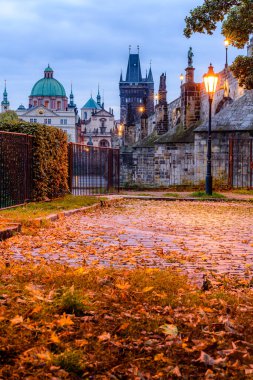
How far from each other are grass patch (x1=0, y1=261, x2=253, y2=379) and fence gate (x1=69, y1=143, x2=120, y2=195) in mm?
13911

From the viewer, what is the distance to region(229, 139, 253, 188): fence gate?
24359 millimetres

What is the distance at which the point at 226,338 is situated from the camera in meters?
3.46

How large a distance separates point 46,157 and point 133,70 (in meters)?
135

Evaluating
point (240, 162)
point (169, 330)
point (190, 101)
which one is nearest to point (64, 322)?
point (169, 330)

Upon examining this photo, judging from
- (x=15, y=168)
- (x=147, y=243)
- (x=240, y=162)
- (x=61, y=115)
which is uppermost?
(x=61, y=115)

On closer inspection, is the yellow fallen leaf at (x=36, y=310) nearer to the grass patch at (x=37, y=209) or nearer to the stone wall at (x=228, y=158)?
the grass patch at (x=37, y=209)

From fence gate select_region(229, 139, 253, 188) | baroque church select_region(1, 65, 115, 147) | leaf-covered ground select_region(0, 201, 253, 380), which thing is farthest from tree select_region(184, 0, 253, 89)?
baroque church select_region(1, 65, 115, 147)

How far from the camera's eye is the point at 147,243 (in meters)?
7.79

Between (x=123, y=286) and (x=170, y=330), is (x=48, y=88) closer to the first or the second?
(x=123, y=286)

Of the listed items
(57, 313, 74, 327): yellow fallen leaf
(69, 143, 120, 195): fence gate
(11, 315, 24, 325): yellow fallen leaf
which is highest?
(69, 143, 120, 195): fence gate

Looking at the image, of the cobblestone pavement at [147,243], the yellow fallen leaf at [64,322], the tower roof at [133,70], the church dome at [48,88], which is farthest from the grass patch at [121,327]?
the church dome at [48,88]

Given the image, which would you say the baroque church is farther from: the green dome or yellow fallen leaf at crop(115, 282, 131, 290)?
yellow fallen leaf at crop(115, 282, 131, 290)

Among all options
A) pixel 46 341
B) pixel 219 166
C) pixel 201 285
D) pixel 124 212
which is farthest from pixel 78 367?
pixel 219 166

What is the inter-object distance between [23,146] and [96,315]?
32.9ft
